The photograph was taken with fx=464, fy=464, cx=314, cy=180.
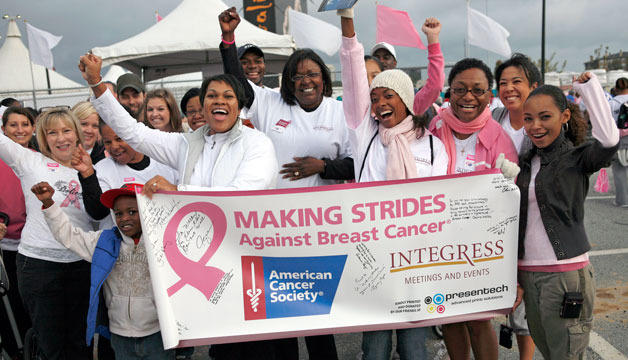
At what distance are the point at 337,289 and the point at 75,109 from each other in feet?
9.22

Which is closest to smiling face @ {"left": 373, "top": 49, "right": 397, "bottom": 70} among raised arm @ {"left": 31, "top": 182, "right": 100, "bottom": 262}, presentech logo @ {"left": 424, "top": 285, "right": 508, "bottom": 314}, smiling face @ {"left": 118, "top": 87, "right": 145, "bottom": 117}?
smiling face @ {"left": 118, "top": 87, "right": 145, "bottom": 117}

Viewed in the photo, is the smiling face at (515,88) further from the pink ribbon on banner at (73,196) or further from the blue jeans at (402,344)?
the pink ribbon on banner at (73,196)

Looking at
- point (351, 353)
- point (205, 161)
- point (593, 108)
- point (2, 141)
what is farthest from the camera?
point (351, 353)

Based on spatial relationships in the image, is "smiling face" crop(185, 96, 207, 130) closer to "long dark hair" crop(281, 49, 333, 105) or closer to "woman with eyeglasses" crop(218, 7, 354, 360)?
"woman with eyeglasses" crop(218, 7, 354, 360)

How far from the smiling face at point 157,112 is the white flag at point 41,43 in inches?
321

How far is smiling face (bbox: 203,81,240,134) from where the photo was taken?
2.73 metres

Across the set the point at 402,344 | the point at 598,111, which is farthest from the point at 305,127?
the point at 598,111

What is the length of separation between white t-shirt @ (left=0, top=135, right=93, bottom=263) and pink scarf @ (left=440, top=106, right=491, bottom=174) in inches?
96.7

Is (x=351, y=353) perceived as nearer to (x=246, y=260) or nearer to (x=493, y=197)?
(x=246, y=260)

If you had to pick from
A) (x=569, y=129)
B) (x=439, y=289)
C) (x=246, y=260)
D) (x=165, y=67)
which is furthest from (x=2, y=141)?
(x=165, y=67)

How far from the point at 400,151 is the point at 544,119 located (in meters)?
0.79

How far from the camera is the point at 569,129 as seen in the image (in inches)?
102

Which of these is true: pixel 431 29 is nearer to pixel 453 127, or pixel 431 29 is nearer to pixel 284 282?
pixel 453 127

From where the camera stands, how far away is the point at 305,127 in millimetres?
3326
